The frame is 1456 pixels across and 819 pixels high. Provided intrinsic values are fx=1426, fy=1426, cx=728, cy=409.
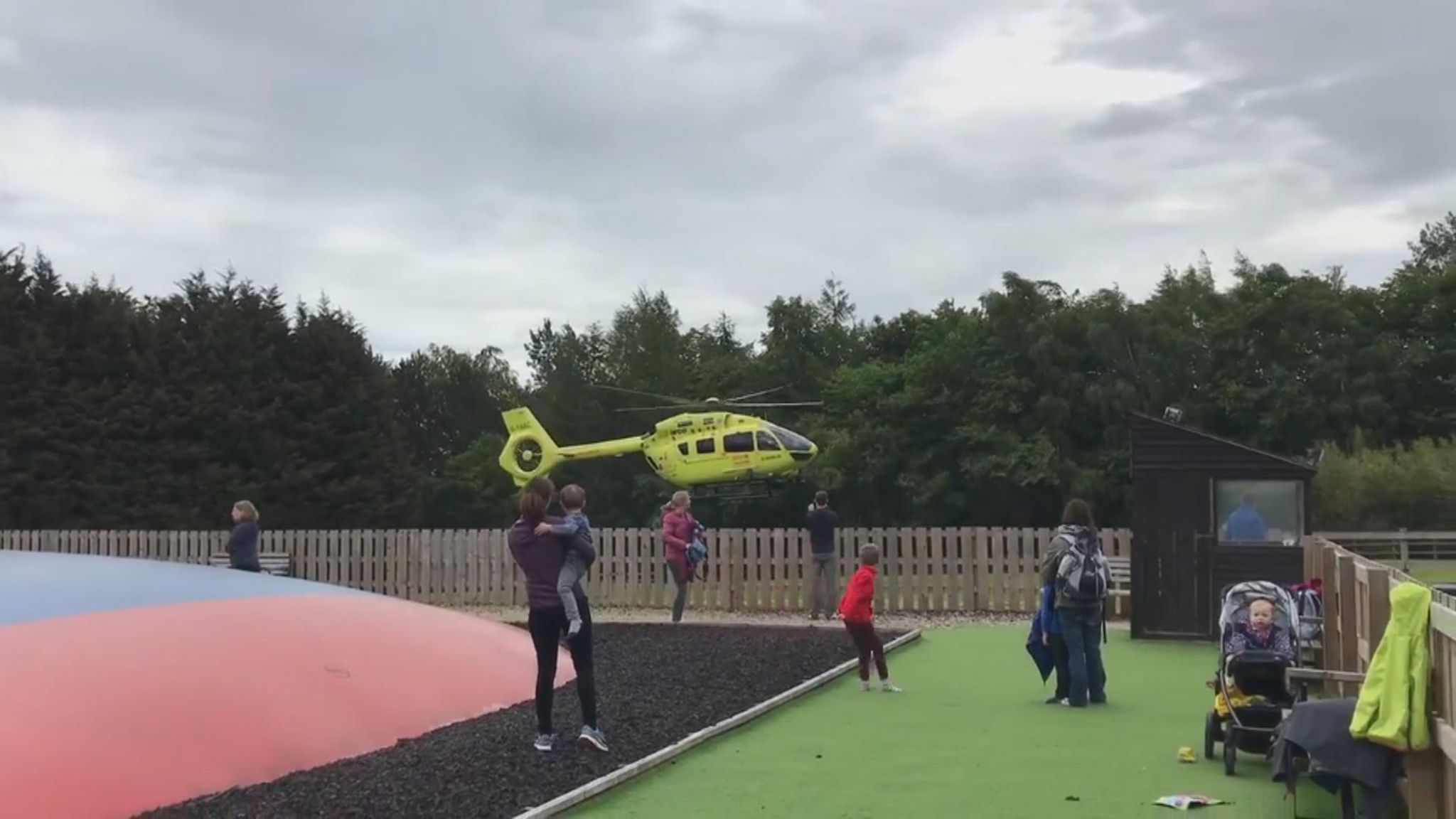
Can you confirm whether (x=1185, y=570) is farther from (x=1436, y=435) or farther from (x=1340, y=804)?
(x=1436, y=435)

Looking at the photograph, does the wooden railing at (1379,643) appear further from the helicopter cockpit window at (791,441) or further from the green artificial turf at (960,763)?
the helicopter cockpit window at (791,441)

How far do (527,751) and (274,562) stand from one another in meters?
17.2

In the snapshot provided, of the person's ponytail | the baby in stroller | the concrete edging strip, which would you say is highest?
the person's ponytail

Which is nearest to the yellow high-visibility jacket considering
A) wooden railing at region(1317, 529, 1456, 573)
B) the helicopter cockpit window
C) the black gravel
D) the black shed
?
the black gravel

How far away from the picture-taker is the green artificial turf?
7.62 meters

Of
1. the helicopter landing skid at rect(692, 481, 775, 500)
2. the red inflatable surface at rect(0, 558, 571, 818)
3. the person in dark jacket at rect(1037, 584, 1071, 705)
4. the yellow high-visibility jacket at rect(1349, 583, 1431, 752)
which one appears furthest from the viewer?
the helicopter landing skid at rect(692, 481, 775, 500)

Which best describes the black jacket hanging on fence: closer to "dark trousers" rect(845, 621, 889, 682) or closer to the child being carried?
the child being carried

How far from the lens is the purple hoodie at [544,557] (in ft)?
29.1

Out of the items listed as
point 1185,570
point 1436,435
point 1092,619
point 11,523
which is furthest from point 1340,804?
point 11,523

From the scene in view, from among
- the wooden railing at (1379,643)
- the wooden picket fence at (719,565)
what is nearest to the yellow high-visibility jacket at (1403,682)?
the wooden railing at (1379,643)

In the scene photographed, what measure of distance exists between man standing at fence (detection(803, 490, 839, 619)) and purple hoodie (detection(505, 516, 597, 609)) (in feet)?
38.6

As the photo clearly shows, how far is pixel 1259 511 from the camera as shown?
16531 mm

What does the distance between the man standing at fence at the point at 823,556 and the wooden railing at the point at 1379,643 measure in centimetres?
786

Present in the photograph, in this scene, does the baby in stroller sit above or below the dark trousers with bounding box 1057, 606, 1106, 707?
above
